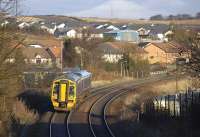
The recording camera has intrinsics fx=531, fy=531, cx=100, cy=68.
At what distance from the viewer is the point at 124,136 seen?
20312 millimetres

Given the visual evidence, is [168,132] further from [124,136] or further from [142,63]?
[142,63]

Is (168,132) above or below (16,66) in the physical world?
below

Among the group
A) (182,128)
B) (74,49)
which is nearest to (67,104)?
(182,128)

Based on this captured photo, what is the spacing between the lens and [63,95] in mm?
28844

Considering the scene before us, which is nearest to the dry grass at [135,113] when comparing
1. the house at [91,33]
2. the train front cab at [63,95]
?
the train front cab at [63,95]

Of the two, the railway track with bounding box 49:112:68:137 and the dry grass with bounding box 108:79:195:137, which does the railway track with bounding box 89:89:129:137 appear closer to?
the dry grass with bounding box 108:79:195:137

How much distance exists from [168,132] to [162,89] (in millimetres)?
28220

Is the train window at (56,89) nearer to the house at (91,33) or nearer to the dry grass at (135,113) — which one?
the dry grass at (135,113)

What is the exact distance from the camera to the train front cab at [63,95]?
28.6m

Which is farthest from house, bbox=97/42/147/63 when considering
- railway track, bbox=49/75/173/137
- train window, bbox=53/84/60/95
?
train window, bbox=53/84/60/95

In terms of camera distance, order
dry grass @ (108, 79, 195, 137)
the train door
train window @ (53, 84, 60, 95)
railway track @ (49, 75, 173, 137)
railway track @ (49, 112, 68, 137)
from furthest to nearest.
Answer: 1. train window @ (53, 84, 60, 95)
2. the train door
3. railway track @ (49, 75, 173, 137)
4. railway track @ (49, 112, 68, 137)
5. dry grass @ (108, 79, 195, 137)

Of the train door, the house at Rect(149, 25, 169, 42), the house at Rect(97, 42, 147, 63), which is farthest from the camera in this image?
the house at Rect(149, 25, 169, 42)

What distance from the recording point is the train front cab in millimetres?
28572

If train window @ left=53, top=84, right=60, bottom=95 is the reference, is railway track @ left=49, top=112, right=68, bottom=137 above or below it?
below
